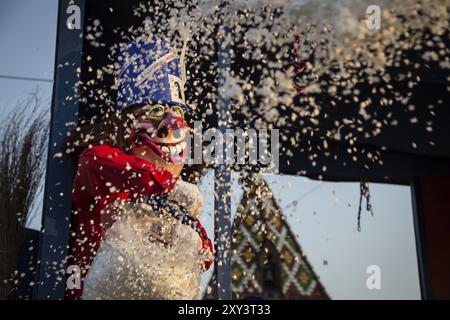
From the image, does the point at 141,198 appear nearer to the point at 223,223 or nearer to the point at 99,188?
the point at 99,188

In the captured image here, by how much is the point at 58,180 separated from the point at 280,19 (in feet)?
3.09

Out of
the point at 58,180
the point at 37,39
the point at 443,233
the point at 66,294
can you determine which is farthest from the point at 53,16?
the point at 443,233

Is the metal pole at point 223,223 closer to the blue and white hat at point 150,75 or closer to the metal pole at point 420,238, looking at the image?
the blue and white hat at point 150,75

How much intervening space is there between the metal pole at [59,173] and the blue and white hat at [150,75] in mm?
138

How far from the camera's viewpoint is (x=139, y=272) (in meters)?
1.47

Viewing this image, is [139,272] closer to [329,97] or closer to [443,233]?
[329,97]

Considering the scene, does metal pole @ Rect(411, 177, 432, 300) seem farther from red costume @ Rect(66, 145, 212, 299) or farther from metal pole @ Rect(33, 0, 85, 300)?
metal pole @ Rect(33, 0, 85, 300)

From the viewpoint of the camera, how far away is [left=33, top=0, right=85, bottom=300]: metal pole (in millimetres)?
A: 1560

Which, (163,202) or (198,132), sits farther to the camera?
(198,132)

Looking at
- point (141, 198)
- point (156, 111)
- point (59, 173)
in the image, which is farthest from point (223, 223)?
point (59, 173)

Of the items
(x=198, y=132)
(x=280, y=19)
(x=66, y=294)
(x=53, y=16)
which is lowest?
(x=66, y=294)

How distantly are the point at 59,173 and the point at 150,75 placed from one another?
37 centimetres

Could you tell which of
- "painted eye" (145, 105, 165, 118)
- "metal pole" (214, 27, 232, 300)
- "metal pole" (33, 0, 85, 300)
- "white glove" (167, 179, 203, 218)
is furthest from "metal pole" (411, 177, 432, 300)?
"metal pole" (33, 0, 85, 300)

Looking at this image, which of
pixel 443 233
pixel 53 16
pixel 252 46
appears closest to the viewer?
pixel 53 16
